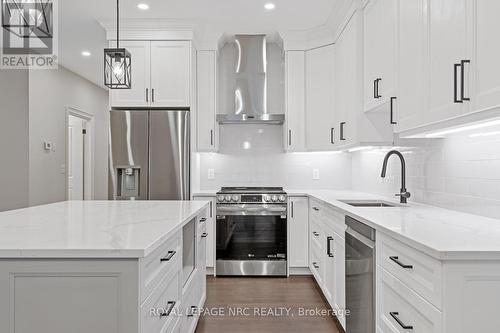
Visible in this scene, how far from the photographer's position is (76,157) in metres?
6.57

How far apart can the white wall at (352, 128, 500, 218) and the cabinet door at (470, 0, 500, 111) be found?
50 cm

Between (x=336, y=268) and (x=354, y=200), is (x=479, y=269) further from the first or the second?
(x=354, y=200)

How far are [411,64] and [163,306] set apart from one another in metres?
1.86

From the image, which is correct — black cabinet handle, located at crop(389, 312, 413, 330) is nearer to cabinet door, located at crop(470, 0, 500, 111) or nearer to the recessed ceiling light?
cabinet door, located at crop(470, 0, 500, 111)

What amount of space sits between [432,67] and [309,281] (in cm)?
263

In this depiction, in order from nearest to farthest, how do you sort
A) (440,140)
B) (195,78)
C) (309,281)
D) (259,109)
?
(440,140) < (309,281) < (195,78) < (259,109)

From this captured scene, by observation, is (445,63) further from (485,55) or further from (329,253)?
(329,253)

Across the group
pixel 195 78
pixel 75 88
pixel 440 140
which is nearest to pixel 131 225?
pixel 440 140

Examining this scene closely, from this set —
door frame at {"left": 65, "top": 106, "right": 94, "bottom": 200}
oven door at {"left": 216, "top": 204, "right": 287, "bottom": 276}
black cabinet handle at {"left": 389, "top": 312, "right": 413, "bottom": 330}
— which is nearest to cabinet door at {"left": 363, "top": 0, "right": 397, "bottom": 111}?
black cabinet handle at {"left": 389, "top": 312, "right": 413, "bottom": 330}

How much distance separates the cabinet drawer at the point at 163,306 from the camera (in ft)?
4.53

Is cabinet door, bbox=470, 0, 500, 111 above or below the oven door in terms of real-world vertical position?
above

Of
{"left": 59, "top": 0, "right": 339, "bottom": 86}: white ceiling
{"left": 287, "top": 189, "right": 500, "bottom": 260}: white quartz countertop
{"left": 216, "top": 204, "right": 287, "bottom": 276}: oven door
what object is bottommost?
{"left": 216, "top": 204, "right": 287, "bottom": 276}: oven door

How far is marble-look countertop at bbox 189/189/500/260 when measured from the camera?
1261mm

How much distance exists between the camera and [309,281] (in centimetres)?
391
